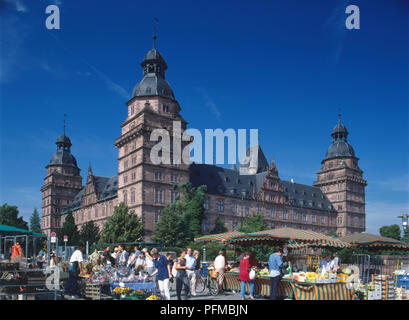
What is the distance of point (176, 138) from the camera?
2344 inches

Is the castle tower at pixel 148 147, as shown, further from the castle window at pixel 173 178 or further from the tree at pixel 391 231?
the tree at pixel 391 231

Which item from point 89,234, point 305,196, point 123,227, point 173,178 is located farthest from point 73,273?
point 305,196

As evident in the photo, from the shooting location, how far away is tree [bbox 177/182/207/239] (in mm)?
57594

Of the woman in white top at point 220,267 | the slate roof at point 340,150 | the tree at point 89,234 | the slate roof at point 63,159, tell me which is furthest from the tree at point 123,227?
the slate roof at point 340,150

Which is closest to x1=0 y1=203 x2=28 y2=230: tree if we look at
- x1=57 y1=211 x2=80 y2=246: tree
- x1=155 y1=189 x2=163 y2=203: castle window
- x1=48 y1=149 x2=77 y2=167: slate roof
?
x1=48 y1=149 x2=77 y2=167: slate roof

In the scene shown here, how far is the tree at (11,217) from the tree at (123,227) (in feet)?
134

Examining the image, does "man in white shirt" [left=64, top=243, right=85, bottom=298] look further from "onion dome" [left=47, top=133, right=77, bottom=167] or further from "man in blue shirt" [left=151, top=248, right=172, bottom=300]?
"onion dome" [left=47, top=133, right=77, bottom=167]

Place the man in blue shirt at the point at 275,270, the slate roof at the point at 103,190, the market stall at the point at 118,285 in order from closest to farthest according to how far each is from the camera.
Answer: the man in blue shirt at the point at 275,270 < the market stall at the point at 118,285 < the slate roof at the point at 103,190

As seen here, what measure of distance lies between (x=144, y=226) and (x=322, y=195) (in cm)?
4638

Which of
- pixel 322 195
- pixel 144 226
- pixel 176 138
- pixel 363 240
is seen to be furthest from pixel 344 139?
pixel 363 240

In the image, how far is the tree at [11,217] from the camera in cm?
8419

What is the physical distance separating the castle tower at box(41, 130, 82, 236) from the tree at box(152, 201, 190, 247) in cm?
4162

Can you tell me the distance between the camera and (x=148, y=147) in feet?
186
